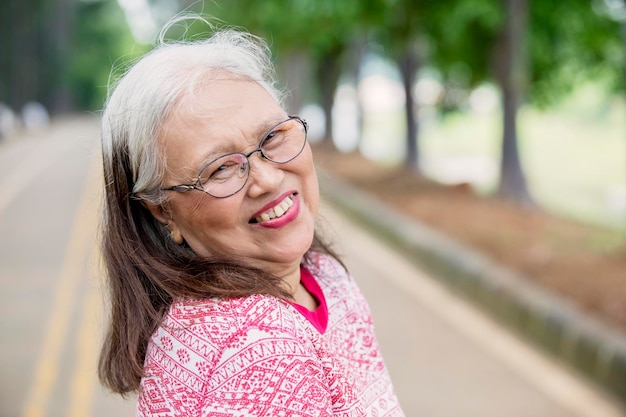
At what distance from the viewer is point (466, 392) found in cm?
593

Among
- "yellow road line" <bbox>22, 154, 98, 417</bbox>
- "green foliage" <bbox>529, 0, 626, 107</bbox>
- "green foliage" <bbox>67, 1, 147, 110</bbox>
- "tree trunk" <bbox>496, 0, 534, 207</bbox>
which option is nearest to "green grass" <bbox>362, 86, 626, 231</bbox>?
"green foliage" <bbox>529, 0, 626, 107</bbox>

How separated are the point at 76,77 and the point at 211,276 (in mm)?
72854

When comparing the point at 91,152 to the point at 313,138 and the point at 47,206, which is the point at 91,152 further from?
the point at 313,138

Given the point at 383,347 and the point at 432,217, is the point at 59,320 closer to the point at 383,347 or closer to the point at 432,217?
the point at 383,347

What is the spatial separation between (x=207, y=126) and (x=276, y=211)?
0.21m

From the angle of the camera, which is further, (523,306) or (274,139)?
(523,306)

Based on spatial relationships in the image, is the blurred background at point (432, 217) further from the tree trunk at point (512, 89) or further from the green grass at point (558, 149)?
the green grass at point (558, 149)

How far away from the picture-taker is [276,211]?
157 cm

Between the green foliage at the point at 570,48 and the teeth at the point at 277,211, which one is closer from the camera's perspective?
the teeth at the point at 277,211

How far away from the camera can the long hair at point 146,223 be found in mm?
1483

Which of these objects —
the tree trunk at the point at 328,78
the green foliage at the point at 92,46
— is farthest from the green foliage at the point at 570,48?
the green foliage at the point at 92,46

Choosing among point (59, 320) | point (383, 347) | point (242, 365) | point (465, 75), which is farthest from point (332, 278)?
point (465, 75)

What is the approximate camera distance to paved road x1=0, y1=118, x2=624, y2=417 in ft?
18.5

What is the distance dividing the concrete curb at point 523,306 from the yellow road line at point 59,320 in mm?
2390
